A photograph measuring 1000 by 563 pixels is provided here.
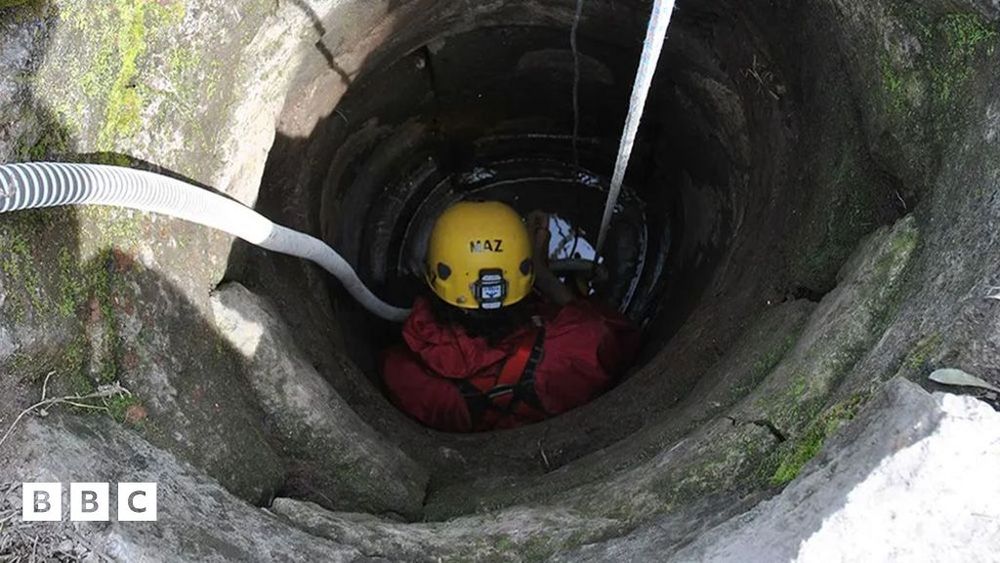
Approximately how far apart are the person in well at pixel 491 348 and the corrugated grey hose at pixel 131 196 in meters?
1.38

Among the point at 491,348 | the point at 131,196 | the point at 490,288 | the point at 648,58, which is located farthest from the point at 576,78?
the point at 131,196

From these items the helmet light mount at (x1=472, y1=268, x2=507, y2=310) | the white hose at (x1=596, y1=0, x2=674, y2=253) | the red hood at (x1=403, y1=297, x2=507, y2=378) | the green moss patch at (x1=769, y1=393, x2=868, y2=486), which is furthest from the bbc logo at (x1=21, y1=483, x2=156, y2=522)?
the helmet light mount at (x1=472, y1=268, x2=507, y2=310)

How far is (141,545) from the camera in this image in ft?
6.11

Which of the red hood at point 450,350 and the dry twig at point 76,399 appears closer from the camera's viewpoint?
the dry twig at point 76,399

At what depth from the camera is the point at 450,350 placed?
427 cm

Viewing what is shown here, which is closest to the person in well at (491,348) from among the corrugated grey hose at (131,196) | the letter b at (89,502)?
the corrugated grey hose at (131,196)

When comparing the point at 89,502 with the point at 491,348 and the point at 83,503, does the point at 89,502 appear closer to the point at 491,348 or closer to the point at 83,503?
the point at 83,503

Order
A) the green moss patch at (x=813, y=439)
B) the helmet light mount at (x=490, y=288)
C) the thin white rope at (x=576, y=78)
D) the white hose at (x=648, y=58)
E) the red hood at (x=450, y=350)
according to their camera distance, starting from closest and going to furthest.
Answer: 1. the green moss patch at (x=813, y=439)
2. the white hose at (x=648, y=58)
3. the thin white rope at (x=576, y=78)
4. the red hood at (x=450, y=350)
5. the helmet light mount at (x=490, y=288)

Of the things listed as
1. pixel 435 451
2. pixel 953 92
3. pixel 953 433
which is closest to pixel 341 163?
pixel 435 451

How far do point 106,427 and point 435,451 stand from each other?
1625mm

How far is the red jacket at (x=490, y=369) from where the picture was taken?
4270 mm

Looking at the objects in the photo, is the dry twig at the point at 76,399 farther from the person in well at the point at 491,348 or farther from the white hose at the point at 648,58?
the person in well at the point at 491,348

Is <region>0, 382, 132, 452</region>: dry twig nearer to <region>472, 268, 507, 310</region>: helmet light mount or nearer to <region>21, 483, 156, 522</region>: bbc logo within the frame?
<region>21, 483, 156, 522</region>: bbc logo

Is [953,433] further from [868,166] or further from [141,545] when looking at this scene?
[141,545]
